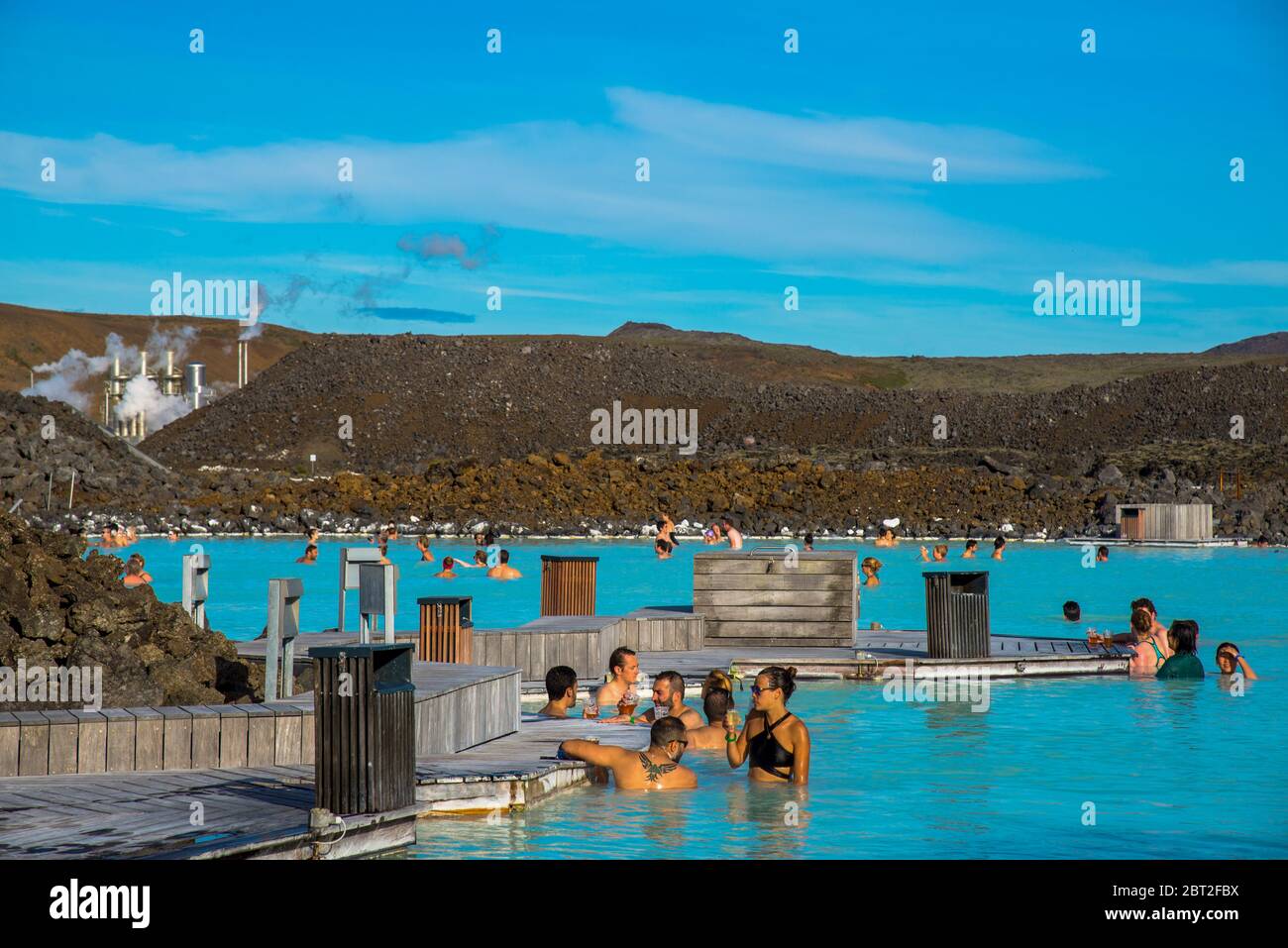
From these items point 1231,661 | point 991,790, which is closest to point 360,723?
point 991,790

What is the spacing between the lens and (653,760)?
9.20 meters

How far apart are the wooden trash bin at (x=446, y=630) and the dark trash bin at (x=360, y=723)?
4803 mm

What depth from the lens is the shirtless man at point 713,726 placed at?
33.5 feet

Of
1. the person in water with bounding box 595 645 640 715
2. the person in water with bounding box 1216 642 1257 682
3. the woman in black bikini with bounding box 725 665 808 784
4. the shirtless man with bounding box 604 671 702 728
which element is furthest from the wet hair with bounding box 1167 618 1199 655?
the woman in black bikini with bounding box 725 665 808 784

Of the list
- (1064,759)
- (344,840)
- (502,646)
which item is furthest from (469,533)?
(344,840)

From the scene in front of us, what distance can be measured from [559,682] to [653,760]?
188 centimetres

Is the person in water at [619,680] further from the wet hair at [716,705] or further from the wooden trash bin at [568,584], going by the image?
the wooden trash bin at [568,584]

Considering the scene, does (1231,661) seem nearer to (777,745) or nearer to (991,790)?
(991,790)

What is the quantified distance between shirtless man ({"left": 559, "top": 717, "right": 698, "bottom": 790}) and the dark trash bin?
8.34ft

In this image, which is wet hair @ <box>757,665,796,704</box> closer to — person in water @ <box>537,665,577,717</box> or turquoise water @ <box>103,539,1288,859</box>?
turquoise water @ <box>103,539,1288,859</box>

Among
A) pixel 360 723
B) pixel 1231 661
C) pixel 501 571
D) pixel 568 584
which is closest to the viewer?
pixel 360 723

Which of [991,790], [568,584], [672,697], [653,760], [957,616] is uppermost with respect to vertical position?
[568,584]

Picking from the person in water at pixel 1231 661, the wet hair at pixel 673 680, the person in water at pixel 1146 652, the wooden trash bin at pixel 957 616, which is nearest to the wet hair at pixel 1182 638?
the person in water at pixel 1146 652

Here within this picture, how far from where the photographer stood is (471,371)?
113812 mm
